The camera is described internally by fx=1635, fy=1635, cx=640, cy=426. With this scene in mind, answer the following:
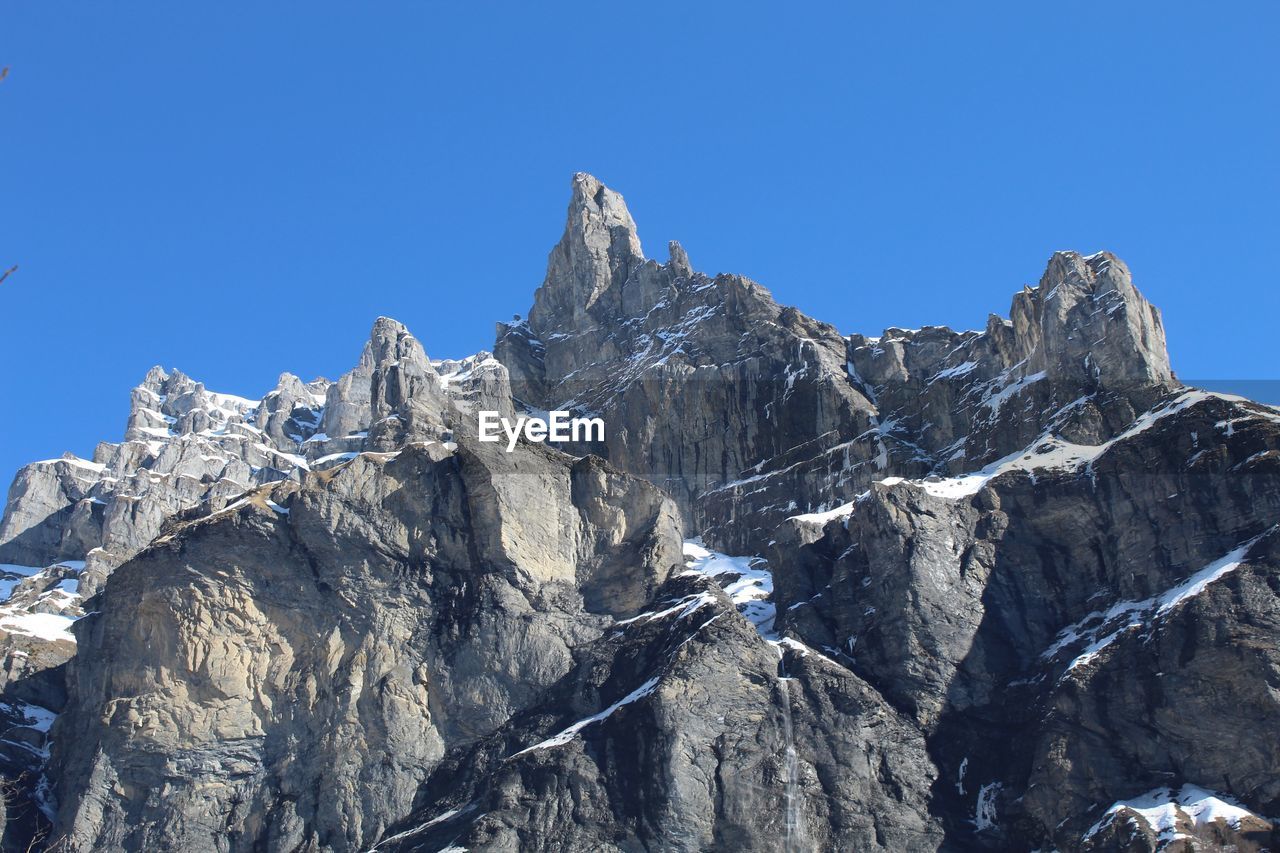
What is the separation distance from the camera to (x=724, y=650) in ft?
420

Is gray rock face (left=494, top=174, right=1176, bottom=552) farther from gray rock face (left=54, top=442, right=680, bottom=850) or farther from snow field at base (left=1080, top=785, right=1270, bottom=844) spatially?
snow field at base (left=1080, top=785, right=1270, bottom=844)

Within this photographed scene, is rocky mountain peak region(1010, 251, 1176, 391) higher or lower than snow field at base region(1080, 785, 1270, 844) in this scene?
higher

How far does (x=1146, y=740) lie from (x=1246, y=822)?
10393 mm

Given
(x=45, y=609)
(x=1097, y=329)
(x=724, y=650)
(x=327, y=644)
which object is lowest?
(x=724, y=650)

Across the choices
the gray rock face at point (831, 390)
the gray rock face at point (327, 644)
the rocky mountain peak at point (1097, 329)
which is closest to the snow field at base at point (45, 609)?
the gray rock face at point (327, 644)

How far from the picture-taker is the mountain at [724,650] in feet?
385

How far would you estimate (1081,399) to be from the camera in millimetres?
145875

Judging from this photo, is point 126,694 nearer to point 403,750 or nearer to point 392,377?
point 403,750

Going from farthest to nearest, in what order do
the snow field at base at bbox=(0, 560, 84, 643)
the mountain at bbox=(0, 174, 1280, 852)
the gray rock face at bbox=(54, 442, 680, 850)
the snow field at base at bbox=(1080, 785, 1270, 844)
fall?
the snow field at base at bbox=(0, 560, 84, 643)
the gray rock face at bbox=(54, 442, 680, 850)
the mountain at bbox=(0, 174, 1280, 852)
the snow field at base at bbox=(1080, 785, 1270, 844)

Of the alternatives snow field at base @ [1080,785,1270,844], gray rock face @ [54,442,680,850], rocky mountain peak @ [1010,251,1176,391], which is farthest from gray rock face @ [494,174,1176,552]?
snow field at base @ [1080,785,1270,844]

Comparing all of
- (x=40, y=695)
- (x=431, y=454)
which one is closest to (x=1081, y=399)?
(x=431, y=454)

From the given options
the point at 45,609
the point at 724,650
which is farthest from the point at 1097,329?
the point at 45,609

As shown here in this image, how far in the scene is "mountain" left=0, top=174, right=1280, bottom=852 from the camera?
117250 millimetres

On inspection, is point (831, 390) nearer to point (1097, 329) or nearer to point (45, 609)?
point (1097, 329)
